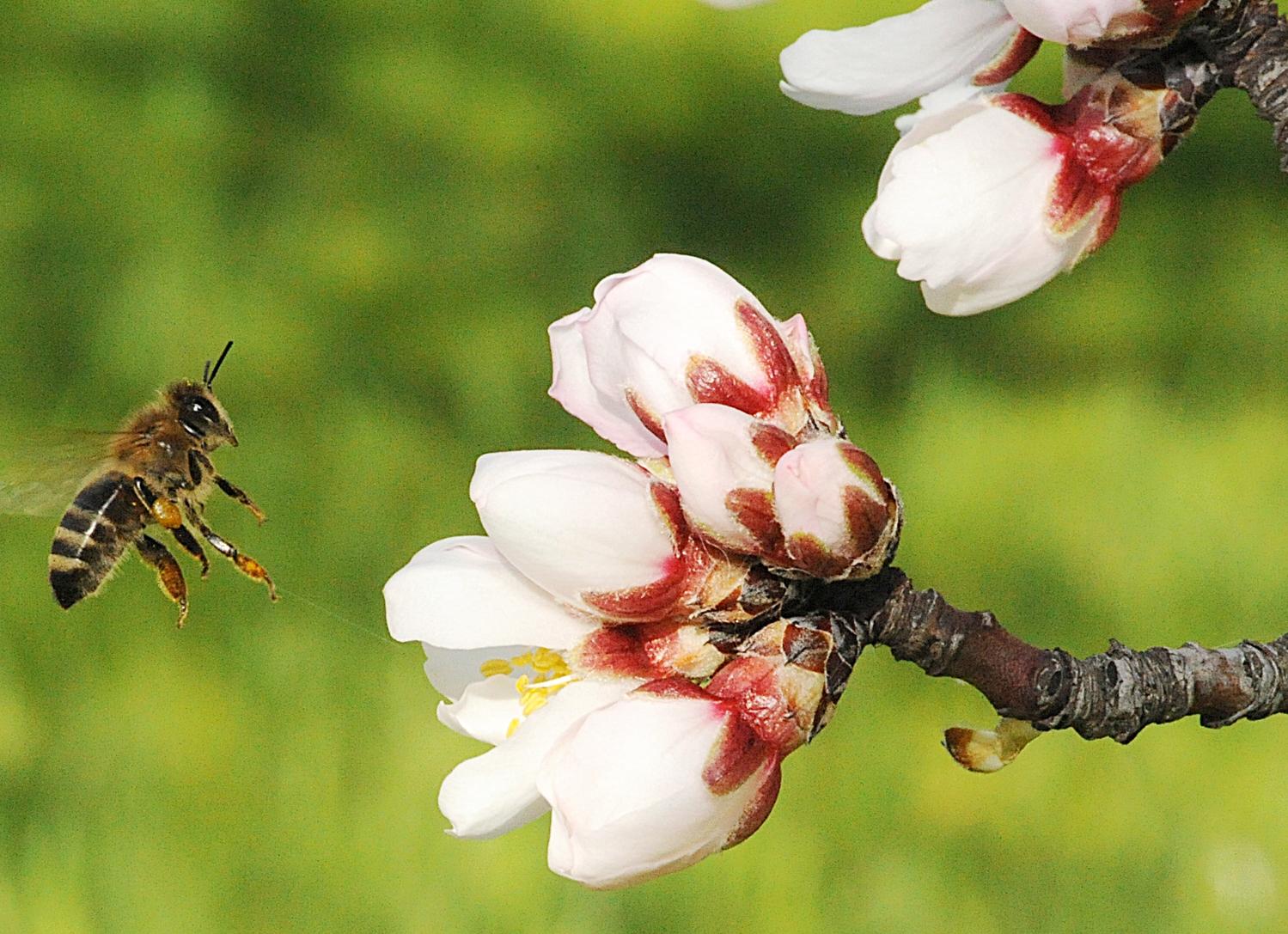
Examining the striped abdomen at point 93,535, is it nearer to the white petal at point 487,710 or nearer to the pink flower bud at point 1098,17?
the white petal at point 487,710

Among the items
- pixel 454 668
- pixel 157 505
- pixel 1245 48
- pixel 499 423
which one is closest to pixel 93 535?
pixel 157 505

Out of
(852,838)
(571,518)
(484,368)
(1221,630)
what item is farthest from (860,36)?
(484,368)

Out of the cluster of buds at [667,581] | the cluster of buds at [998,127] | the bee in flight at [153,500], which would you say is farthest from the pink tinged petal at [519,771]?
the bee in flight at [153,500]

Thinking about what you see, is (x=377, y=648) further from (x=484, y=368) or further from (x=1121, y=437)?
(x=1121, y=437)

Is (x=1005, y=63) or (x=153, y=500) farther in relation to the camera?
(x=153, y=500)

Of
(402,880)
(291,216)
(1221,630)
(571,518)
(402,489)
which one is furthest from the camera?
(291,216)

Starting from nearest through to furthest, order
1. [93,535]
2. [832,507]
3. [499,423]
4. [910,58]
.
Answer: [832,507]
[910,58]
[93,535]
[499,423]

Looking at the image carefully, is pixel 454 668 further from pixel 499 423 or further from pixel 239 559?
pixel 499 423

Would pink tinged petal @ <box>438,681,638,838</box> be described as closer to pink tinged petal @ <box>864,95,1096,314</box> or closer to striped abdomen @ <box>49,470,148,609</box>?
pink tinged petal @ <box>864,95,1096,314</box>
